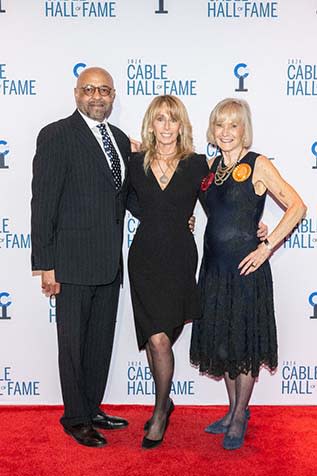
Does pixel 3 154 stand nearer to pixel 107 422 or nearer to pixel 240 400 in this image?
pixel 107 422

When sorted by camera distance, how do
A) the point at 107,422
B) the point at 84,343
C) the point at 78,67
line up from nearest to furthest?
the point at 84,343 → the point at 107,422 → the point at 78,67

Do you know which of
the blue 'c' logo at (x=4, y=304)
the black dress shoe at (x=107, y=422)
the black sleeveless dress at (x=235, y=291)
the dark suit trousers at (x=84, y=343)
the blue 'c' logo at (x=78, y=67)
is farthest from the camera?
the blue 'c' logo at (x=4, y=304)

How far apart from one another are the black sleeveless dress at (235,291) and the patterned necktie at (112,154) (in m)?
0.44

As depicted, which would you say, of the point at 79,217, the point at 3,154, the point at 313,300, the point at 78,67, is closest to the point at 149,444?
the point at 79,217

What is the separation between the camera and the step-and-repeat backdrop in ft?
10.7

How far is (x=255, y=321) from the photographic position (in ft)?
9.39

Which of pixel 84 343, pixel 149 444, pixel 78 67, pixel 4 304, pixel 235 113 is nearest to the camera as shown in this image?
pixel 235 113

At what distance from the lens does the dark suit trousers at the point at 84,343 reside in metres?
2.93

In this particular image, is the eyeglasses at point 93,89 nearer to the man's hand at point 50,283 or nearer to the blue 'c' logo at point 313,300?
the man's hand at point 50,283

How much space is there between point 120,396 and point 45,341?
0.55 meters

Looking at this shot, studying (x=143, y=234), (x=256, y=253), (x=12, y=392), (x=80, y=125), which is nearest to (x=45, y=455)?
(x=12, y=392)

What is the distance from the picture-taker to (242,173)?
9.23ft

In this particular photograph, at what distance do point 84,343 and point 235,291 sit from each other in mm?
832

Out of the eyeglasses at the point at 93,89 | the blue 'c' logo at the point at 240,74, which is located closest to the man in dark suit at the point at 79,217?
the eyeglasses at the point at 93,89
